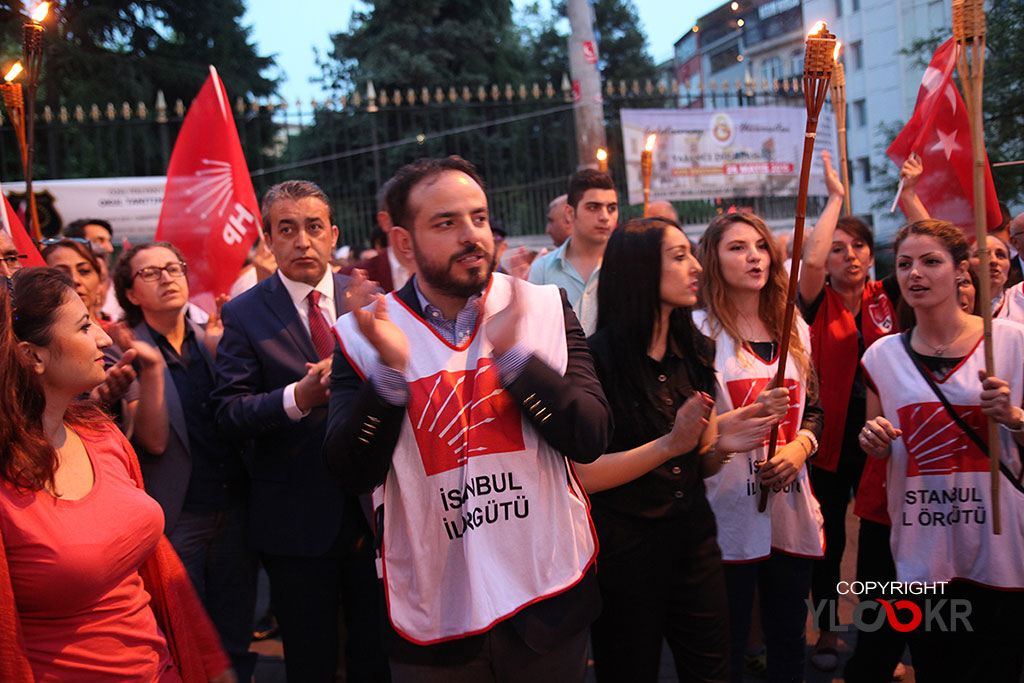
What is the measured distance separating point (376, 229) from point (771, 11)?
6.48m

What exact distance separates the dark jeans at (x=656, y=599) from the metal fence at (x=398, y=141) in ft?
23.6

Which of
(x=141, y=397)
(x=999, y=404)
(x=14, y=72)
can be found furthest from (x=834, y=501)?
(x=14, y=72)

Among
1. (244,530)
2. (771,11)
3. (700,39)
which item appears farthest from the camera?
(700,39)

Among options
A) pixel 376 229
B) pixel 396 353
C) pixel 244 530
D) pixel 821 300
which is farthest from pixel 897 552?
pixel 376 229

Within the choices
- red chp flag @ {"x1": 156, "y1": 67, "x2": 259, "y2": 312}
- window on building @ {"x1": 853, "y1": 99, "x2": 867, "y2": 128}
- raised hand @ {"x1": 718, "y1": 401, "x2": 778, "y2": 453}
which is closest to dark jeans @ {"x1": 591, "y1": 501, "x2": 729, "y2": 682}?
raised hand @ {"x1": 718, "y1": 401, "x2": 778, "y2": 453}

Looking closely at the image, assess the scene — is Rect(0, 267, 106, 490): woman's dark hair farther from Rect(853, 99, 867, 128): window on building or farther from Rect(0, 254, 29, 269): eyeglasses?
Rect(853, 99, 867, 128): window on building

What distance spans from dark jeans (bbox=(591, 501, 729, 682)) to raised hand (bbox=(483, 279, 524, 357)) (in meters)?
1.04

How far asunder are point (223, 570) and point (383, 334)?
196cm

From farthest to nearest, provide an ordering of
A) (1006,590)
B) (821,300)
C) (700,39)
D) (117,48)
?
1. (700,39)
2. (117,48)
3. (821,300)
4. (1006,590)

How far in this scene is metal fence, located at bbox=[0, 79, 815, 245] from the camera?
10211 millimetres

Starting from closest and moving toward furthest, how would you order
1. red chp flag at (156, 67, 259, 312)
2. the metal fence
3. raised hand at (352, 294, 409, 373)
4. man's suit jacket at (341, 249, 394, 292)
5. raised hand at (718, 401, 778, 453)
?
raised hand at (352, 294, 409, 373) → raised hand at (718, 401, 778, 453) → man's suit jacket at (341, 249, 394, 292) → red chp flag at (156, 67, 259, 312) → the metal fence

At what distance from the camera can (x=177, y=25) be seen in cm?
1800

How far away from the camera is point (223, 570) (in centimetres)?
348

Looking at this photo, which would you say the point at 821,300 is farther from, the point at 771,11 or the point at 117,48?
the point at 117,48
